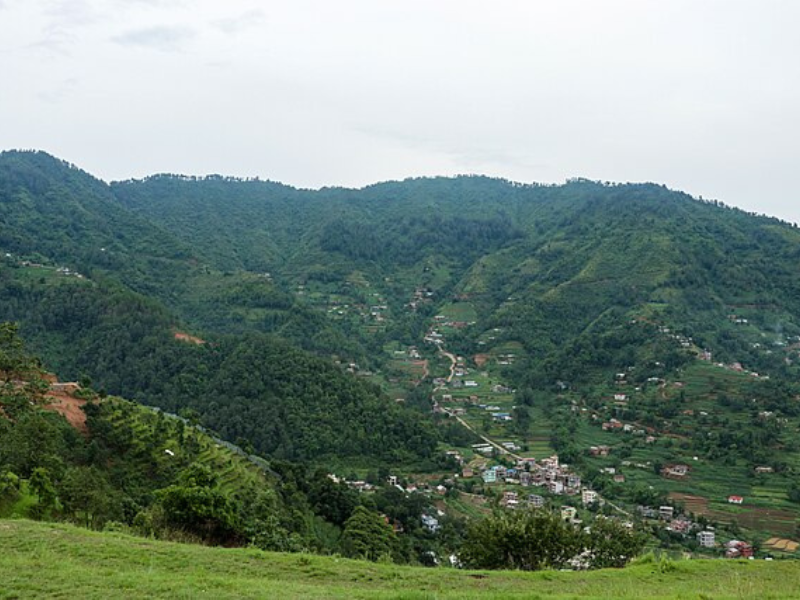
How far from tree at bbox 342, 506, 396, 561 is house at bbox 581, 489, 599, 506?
1557 centimetres

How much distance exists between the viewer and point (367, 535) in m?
25.8

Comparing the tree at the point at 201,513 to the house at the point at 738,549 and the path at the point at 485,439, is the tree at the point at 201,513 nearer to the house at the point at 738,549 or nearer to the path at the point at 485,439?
the house at the point at 738,549

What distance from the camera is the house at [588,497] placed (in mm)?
37750

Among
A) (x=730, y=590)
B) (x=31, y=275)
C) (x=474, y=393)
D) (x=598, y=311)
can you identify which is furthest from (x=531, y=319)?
(x=730, y=590)

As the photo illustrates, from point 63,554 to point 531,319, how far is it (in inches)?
3160

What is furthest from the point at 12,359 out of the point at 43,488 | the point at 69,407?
the point at 43,488

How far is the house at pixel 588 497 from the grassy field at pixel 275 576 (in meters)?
26.9

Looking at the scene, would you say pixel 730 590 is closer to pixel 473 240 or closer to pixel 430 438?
pixel 430 438

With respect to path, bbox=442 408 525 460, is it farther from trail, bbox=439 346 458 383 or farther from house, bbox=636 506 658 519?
trail, bbox=439 346 458 383

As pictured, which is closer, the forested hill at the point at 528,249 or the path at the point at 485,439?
the path at the point at 485,439

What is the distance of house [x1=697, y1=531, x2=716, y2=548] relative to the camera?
31.0 metres

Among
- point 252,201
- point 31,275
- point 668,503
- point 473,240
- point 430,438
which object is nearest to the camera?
point 668,503

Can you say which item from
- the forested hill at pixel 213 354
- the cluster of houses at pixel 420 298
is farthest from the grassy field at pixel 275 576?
the cluster of houses at pixel 420 298

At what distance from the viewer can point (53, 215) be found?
103 meters
